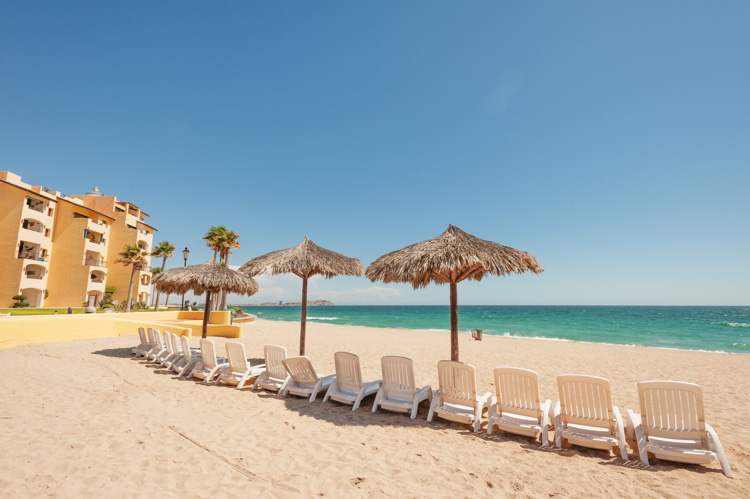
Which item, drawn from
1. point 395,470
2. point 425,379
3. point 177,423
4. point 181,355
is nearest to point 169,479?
point 177,423

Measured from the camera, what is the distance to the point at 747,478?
3512 millimetres

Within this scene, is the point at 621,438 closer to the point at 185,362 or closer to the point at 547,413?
the point at 547,413

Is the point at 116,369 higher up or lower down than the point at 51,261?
lower down

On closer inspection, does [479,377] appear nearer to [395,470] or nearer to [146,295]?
[395,470]

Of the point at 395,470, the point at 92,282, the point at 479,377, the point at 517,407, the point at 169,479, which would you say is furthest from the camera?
the point at 92,282

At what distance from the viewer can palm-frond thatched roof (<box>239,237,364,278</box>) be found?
8625 mm

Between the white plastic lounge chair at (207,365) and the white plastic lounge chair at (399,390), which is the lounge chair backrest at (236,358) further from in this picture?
the white plastic lounge chair at (399,390)

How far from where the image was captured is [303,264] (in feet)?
28.1

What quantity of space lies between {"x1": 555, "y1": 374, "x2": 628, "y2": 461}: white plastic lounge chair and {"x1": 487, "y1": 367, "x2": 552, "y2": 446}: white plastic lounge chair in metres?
0.23

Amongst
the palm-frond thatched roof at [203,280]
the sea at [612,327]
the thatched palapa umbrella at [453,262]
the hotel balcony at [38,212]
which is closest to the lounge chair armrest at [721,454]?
the thatched palapa umbrella at [453,262]

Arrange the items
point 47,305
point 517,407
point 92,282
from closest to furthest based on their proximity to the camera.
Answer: point 517,407 → point 47,305 → point 92,282

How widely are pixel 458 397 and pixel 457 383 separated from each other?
0.21m

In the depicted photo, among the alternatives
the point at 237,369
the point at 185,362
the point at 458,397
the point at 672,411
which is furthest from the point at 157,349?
the point at 672,411

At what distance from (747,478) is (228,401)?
6.91 metres
